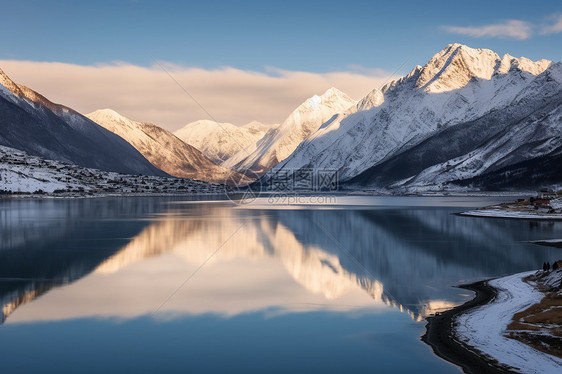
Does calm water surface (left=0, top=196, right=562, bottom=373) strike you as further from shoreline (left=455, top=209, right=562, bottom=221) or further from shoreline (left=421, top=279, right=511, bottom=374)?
shoreline (left=455, top=209, right=562, bottom=221)

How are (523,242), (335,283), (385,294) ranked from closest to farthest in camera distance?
1. (385,294)
2. (335,283)
3. (523,242)

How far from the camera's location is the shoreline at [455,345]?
79.7ft

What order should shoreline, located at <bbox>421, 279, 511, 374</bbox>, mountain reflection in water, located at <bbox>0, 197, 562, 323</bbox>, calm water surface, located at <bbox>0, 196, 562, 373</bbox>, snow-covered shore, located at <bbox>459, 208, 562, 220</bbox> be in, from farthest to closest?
1. snow-covered shore, located at <bbox>459, 208, 562, 220</bbox>
2. mountain reflection in water, located at <bbox>0, 197, 562, 323</bbox>
3. calm water surface, located at <bbox>0, 196, 562, 373</bbox>
4. shoreline, located at <bbox>421, 279, 511, 374</bbox>

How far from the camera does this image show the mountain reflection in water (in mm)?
37250

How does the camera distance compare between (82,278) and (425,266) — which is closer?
(82,278)

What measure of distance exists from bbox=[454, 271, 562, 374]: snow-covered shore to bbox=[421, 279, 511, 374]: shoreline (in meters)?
0.37

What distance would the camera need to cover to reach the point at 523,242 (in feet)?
233

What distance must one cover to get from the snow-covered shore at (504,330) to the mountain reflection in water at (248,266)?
3.11m

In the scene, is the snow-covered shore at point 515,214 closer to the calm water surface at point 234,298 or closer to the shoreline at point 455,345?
the calm water surface at point 234,298

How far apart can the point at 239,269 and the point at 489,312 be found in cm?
2435

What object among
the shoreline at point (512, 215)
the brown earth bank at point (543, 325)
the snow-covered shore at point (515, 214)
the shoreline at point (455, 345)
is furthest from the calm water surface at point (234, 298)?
the snow-covered shore at point (515, 214)

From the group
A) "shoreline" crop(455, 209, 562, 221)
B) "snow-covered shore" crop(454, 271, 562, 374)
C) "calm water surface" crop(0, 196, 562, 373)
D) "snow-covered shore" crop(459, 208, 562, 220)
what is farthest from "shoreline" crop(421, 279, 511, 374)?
"snow-covered shore" crop(459, 208, 562, 220)

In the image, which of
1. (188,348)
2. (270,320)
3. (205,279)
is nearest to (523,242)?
(205,279)

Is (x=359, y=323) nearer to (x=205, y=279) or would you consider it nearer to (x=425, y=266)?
(x=205, y=279)
